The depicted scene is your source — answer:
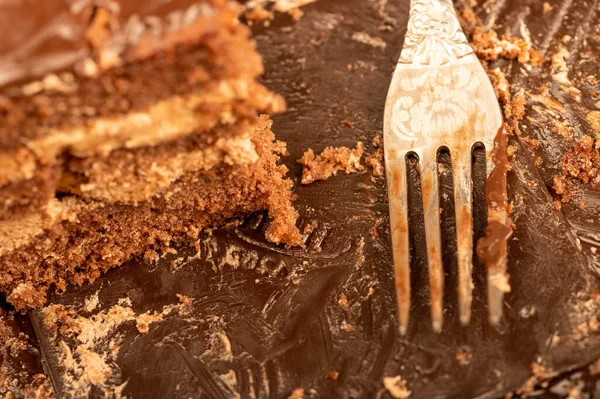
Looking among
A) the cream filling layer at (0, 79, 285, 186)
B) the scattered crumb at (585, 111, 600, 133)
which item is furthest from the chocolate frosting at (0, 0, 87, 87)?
the scattered crumb at (585, 111, 600, 133)

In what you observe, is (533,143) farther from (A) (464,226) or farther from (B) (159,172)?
(B) (159,172)

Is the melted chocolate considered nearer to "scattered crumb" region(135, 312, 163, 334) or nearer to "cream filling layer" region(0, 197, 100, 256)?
"scattered crumb" region(135, 312, 163, 334)

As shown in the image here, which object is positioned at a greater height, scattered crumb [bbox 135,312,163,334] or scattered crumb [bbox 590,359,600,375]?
scattered crumb [bbox 135,312,163,334]

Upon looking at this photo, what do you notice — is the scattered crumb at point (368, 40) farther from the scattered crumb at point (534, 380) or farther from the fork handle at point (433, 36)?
the scattered crumb at point (534, 380)

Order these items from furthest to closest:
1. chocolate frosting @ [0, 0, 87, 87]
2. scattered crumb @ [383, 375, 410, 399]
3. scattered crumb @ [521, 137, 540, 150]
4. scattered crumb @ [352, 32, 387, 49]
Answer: scattered crumb @ [352, 32, 387, 49] → scattered crumb @ [521, 137, 540, 150] → scattered crumb @ [383, 375, 410, 399] → chocolate frosting @ [0, 0, 87, 87]

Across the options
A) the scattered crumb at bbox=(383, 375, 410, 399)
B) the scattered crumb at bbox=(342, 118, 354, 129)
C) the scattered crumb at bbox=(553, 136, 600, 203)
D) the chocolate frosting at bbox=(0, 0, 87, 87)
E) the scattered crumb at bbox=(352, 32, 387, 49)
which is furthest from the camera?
the scattered crumb at bbox=(352, 32, 387, 49)

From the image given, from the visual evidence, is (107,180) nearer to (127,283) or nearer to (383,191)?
(127,283)

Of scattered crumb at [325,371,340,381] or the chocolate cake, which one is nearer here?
the chocolate cake

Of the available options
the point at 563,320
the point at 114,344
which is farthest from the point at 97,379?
the point at 563,320
